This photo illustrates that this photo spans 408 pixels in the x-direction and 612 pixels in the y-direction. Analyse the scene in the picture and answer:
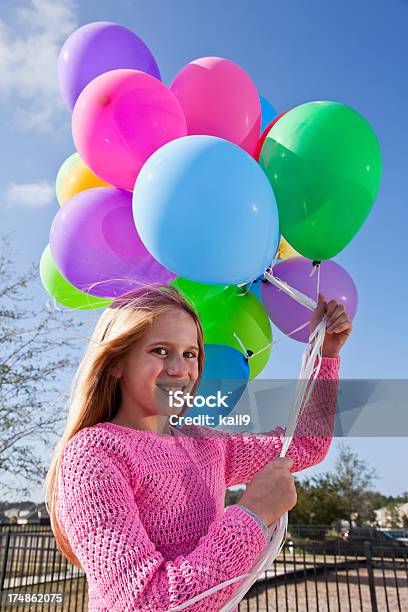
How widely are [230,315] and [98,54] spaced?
141 cm

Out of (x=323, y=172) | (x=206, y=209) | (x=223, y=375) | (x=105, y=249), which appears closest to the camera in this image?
(x=206, y=209)

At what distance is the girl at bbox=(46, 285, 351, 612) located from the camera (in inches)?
37.8

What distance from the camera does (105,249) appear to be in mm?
2127


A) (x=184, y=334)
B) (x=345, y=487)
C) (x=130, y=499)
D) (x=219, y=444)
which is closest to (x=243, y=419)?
(x=219, y=444)

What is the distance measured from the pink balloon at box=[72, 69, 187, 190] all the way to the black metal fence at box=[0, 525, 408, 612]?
4.07 m

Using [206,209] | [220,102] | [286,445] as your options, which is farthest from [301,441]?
[220,102]

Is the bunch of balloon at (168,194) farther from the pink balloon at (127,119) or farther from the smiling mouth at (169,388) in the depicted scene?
the smiling mouth at (169,388)

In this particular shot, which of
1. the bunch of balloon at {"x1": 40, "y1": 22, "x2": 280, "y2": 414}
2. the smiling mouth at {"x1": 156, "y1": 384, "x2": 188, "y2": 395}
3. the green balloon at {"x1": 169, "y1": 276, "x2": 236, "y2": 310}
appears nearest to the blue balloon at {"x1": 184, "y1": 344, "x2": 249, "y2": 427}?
the bunch of balloon at {"x1": 40, "y1": 22, "x2": 280, "y2": 414}

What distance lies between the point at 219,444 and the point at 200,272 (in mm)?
618

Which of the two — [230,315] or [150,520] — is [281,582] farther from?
[150,520]

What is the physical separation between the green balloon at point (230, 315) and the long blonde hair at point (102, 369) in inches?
35.2

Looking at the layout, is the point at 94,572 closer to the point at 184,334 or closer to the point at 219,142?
the point at 184,334

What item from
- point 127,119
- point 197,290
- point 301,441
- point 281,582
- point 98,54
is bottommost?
point 301,441

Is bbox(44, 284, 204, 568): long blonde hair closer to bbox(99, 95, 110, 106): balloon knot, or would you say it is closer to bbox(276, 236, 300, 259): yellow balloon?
bbox(99, 95, 110, 106): balloon knot
